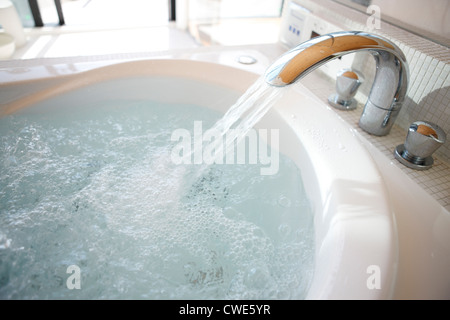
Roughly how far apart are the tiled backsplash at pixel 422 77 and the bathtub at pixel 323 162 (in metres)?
0.20

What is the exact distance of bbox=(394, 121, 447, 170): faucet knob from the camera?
0.75 metres

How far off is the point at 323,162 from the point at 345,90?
12.5 inches

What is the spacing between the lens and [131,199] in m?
0.92

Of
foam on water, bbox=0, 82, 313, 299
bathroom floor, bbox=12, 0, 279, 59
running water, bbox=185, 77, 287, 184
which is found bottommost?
bathroom floor, bbox=12, 0, 279, 59

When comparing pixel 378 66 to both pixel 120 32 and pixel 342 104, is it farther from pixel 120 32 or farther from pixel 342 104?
pixel 120 32

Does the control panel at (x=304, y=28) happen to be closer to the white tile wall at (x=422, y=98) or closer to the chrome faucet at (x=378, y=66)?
the white tile wall at (x=422, y=98)

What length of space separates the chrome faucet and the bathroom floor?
8.29 ft

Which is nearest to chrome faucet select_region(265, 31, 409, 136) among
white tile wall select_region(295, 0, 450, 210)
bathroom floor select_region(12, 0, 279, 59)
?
white tile wall select_region(295, 0, 450, 210)

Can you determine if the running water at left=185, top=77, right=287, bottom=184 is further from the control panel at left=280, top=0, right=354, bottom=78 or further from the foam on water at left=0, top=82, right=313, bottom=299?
the control panel at left=280, top=0, right=354, bottom=78

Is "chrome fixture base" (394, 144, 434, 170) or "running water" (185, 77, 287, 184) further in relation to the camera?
"running water" (185, 77, 287, 184)

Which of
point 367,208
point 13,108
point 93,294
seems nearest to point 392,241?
point 367,208

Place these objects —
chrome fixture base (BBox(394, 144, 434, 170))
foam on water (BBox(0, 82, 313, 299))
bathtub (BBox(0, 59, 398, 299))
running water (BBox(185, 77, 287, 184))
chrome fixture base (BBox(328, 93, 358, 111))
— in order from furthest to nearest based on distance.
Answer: chrome fixture base (BBox(328, 93, 358, 111))
running water (BBox(185, 77, 287, 184))
chrome fixture base (BBox(394, 144, 434, 170))
foam on water (BBox(0, 82, 313, 299))
bathtub (BBox(0, 59, 398, 299))

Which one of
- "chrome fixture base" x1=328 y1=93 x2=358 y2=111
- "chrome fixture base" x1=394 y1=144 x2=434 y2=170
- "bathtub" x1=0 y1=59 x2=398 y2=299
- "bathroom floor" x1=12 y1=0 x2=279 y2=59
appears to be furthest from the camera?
"bathroom floor" x1=12 y1=0 x2=279 y2=59

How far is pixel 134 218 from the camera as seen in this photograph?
87 centimetres
